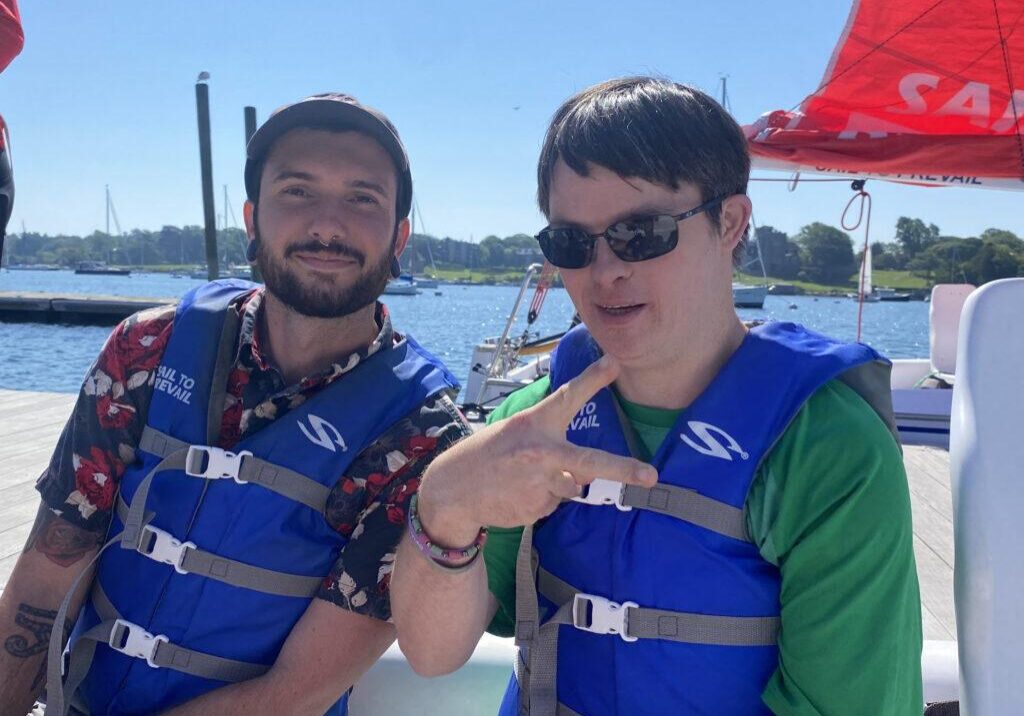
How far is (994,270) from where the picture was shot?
12234 mm

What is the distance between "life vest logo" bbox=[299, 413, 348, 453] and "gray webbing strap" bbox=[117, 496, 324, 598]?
272mm

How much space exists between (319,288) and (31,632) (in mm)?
989

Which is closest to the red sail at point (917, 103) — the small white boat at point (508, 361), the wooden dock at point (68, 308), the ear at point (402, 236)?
the small white boat at point (508, 361)

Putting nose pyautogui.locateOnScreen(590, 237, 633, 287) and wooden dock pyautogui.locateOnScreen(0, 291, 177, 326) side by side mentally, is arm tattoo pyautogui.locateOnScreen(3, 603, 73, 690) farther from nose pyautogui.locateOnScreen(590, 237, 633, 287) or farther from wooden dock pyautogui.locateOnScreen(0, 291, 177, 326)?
wooden dock pyautogui.locateOnScreen(0, 291, 177, 326)

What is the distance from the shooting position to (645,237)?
1.35m

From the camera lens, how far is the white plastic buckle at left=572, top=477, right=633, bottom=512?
1439 mm

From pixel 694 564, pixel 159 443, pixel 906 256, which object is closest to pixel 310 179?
pixel 159 443

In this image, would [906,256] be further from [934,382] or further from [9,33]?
[9,33]

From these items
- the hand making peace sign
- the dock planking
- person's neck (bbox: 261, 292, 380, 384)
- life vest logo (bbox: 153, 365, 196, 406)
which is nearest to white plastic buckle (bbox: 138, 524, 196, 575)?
life vest logo (bbox: 153, 365, 196, 406)

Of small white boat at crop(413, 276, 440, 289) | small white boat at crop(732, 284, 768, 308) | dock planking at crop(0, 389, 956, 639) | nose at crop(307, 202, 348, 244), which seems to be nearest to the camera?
nose at crop(307, 202, 348, 244)

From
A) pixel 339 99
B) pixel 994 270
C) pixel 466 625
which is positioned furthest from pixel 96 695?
pixel 994 270

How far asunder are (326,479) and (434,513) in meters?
0.55

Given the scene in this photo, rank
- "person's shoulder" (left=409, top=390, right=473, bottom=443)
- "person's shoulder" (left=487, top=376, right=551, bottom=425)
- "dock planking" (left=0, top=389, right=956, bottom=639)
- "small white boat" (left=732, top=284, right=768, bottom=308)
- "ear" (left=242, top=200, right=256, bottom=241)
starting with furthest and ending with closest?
"small white boat" (left=732, top=284, right=768, bottom=308)
"dock planking" (left=0, top=389, right=956, bottom=639)
"ear" (left=242, top=200, right=256, bottom=241)
"person's shoulder" (left=409, top=390, right=473, bottom=443)
"person's shoulder" (left=487, top=376, right=551, bottom=425)

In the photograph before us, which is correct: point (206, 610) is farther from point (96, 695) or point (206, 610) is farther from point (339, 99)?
point (339, 99)
